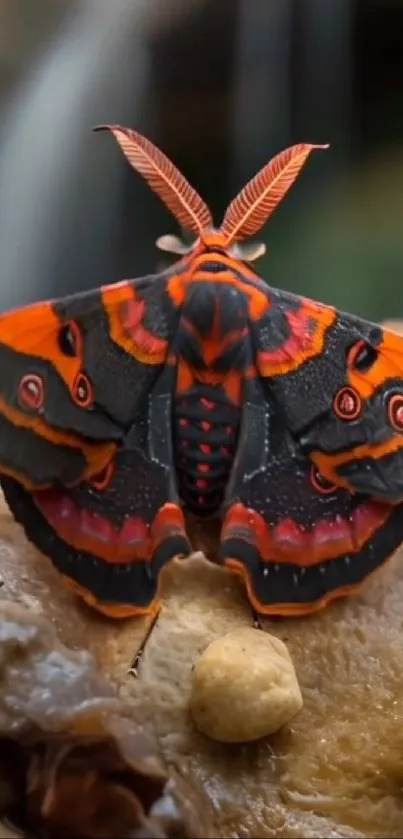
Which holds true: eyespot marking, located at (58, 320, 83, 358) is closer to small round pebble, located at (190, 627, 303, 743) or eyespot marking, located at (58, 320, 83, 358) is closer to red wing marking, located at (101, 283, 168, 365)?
red wing marking, located at (101, 283, 168, 365)

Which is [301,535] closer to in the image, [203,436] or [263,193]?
[203,436]

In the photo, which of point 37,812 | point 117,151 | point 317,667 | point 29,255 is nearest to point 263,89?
point 117,151

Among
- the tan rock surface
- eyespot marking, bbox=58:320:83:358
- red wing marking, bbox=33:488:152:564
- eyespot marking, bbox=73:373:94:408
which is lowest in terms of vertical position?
the tan rock surface

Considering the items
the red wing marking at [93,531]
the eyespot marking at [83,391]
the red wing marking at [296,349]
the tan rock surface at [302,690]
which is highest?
the red wing marking at [296,349]

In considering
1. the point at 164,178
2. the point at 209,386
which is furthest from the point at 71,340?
the point at 164,178

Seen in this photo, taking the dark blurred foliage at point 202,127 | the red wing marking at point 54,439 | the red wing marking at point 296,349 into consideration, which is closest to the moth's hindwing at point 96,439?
the red wing marking at point 54,439

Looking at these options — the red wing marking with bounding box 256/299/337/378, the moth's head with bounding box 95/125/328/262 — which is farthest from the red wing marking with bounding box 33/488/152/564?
the moth's head with bounding box 95/125/328/262

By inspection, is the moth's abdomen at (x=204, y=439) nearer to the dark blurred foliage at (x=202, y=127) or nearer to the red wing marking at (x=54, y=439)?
the red wing marking at (x=54, y=439)
